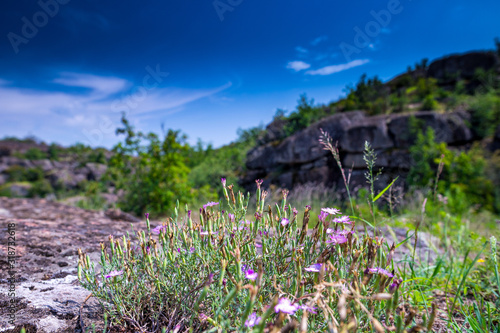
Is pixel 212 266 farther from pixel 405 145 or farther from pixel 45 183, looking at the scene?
pixel 45 183

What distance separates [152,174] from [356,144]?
684cm

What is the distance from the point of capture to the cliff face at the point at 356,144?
882 cm

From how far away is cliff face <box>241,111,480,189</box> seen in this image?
882 centimetres

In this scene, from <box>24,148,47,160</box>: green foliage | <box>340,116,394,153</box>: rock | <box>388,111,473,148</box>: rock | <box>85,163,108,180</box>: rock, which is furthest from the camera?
<box>24,148,47,160</box>: green foliage

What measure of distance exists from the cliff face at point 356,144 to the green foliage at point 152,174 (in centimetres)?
424

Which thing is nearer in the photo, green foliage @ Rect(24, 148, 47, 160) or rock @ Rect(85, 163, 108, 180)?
rock @ Rect(85, 163, 108, 180)

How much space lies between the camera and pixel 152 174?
21.4 feet

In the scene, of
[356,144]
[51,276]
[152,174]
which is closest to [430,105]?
[356,144]

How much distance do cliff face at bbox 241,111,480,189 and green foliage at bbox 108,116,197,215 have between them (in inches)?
167

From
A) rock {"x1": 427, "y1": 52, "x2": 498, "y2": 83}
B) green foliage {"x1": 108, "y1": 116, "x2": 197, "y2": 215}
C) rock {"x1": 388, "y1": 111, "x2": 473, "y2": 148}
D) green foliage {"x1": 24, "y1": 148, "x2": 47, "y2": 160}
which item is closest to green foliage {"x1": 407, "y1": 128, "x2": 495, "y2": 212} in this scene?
rock {"x1": 388, "y1": 111, "x2": 473, "y2": 148}

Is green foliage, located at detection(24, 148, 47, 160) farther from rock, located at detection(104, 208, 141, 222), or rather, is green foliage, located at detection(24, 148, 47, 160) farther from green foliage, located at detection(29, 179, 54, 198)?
rock, located at detection(104, 208, 141, 222)

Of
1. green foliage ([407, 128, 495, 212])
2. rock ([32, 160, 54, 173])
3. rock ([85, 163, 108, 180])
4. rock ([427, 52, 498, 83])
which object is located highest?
rock ([427, 52, 498, 83])

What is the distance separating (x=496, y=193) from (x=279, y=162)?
22.1 feet

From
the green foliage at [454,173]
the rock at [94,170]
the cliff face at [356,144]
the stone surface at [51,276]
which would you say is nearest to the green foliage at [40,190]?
the rock at [94,170]
